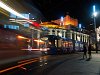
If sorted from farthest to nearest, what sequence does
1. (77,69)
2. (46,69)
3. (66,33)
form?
(66,33) < (77,69) < (46,69)

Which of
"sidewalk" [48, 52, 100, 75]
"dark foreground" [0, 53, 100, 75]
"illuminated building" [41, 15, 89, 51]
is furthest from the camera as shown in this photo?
"illuminated building" [41, 15, 89, 51]

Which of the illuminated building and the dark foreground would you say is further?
the illuminated building

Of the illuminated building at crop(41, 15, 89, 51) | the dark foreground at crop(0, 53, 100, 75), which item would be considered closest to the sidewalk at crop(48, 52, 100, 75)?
the dark foreground at crop(0, 53, 100, 75)

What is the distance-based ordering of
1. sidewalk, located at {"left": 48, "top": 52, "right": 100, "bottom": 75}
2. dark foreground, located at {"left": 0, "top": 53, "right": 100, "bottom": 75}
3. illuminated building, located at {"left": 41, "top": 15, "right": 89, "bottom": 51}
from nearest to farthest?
dark foreground, located at {"left": 0, "top": 53, "right": 100, "bottom": 75} → sidewalk, located at {"left": 48, "top": 52, "right": 100, "bottom": 75} → illuminated building, located at {"left": 41, "top": 15, "right": 89, "bottom": 51}

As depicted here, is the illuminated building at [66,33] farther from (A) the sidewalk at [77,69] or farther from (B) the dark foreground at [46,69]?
(A) the sidewalk at [77,69]

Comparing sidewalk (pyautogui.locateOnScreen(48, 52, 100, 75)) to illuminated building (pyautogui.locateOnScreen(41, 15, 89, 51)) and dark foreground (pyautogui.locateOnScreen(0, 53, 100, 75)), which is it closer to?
dark foreground (pyautogui.locateOnScreen(0, 53, 100, 75))

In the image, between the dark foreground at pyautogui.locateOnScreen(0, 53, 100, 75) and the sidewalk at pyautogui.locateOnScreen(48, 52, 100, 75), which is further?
the sidewalk at pyautogui.locateOnScreen(48, 52, 100, 75)

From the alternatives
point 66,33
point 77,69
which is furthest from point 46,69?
point 66,33

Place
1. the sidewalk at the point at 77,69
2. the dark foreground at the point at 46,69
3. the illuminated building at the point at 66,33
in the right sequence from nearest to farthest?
the dark foreground at the point at 46,69 < the sidewalk at the point at 77,69 < the illuminated building at the point at 66,33

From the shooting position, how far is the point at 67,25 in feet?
502

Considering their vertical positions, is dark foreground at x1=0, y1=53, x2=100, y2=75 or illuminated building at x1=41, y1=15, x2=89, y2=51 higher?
illuminated building at x1=41, y1=15, x2=89, y2=51

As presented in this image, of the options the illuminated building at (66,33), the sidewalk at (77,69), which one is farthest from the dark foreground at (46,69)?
the illuminated building at (66,33)

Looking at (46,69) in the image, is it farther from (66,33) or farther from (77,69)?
(66,33)

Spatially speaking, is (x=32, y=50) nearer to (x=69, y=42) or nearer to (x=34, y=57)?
(x=34, y=57)
